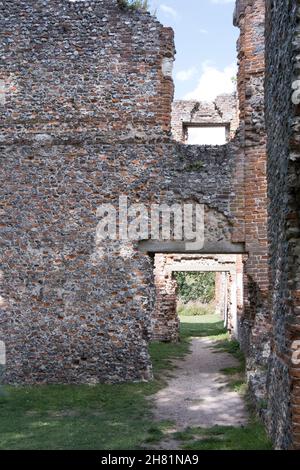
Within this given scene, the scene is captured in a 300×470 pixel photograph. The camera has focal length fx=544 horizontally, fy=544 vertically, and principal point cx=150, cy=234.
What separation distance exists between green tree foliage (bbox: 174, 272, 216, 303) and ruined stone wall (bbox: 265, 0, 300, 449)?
986 inches

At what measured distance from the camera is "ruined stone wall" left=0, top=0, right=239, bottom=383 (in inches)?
392

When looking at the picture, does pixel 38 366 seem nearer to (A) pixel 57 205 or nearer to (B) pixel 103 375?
(B) pixel 103 375

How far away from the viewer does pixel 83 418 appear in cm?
750

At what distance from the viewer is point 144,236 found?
10.0 m

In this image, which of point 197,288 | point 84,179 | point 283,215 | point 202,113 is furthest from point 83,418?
point 197,288

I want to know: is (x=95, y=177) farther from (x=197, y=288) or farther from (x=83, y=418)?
(x=197, y=288)

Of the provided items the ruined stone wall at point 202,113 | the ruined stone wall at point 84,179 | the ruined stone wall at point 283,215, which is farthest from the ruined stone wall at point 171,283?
the ruined stone wall at point 283,215

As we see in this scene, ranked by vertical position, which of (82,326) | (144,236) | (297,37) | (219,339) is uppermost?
(297,37)

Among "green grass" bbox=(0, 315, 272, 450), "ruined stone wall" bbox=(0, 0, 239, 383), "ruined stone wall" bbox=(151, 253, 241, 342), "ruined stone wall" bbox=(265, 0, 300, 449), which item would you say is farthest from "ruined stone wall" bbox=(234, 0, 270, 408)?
"ruined stone wall" bbox=(151, 253, 241, 342)

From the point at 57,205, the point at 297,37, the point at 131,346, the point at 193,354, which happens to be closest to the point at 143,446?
the point at 131,346

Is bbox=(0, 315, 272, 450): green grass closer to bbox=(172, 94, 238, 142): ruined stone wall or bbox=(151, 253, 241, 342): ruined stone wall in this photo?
bbox=(151, 253, 241, 342): ruined stone wall

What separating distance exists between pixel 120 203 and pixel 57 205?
118cm

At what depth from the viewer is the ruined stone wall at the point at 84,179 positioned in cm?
995

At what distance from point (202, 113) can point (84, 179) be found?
8.81 meters
